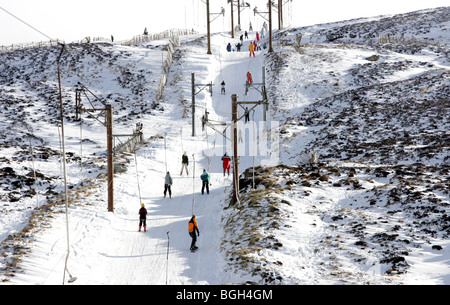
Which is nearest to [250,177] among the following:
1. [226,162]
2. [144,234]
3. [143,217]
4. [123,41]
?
[226,162]

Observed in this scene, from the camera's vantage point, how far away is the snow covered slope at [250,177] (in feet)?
46.9

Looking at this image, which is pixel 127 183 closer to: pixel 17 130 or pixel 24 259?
pixel 24 259

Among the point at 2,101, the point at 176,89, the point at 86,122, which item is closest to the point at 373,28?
the point at 176,89

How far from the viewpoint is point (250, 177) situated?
2303 cm

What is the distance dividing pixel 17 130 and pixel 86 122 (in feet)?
24.4

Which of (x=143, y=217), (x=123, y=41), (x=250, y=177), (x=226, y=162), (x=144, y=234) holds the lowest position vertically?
(x=144, y=234)

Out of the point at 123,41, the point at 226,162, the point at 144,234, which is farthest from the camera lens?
the point at 123,41

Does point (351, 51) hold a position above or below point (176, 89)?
above

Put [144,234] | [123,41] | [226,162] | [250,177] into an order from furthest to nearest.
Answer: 1. [123,41]
2. [226,162]
3. [250,177]
4. [144,234]

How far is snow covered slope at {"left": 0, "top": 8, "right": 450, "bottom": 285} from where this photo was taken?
1429cm

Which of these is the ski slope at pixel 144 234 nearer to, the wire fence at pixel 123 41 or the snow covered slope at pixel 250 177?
the snow covered slope at pixel 250 177

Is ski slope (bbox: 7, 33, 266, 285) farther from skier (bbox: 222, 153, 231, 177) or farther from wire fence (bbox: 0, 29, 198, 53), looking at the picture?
wire fence (bbox: 0, 29, 198, 53)

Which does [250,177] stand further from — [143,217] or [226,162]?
[143,217]

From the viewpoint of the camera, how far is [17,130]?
40.8 metres
